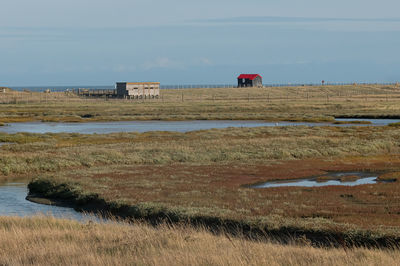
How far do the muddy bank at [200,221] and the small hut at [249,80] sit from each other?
157 m

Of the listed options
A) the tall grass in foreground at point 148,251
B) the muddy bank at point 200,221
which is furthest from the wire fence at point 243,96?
the tall grass in foreground at point 148,251

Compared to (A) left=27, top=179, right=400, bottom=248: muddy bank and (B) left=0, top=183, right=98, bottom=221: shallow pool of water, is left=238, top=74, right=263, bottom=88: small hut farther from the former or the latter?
(B) left=0, top=183, right=98, bottom=221: shallow pool of water

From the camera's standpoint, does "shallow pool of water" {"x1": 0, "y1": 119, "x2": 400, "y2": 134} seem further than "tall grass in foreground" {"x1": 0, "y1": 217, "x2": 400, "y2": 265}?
Yes

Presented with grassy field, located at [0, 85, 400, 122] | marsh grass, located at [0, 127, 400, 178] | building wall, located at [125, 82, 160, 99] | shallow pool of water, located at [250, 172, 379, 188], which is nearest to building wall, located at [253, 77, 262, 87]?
grassy field, located at [0, 85, 400, 122]

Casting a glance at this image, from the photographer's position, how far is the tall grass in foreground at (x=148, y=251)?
35.7 feet

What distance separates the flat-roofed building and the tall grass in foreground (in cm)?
12841

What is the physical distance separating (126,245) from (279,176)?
19.4 meters

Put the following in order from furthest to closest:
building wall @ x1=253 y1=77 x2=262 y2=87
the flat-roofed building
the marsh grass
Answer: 1. building wall @ x1=253 y1=77 x2=262 y2=87
2. the flat-roofed building
3. the marsh grass

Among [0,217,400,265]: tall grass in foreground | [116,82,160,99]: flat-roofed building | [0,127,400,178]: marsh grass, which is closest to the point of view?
[0,217,400,265]: tall grass in foreground

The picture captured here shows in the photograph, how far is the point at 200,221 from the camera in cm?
1941

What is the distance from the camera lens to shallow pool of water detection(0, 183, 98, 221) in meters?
22.3

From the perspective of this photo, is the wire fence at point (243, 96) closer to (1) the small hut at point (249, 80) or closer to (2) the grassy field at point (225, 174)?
(1) the small hut at point (249, 80)

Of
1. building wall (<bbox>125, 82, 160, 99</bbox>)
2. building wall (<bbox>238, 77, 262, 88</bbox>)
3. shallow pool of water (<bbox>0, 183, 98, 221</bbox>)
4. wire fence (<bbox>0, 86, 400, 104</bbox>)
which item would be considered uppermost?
building wall (<bbox>238, 77, 262, 88</bbox>)

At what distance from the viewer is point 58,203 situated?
25.7m
